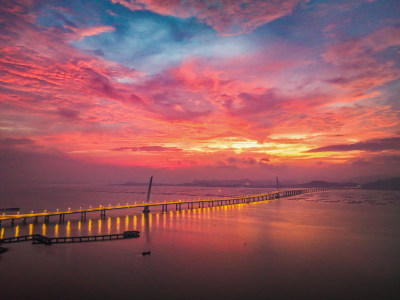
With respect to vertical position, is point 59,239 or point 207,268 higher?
point 59,239

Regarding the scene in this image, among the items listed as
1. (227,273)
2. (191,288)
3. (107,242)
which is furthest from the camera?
(107,242)

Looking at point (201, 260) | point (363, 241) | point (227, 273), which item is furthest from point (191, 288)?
point (363, 241)

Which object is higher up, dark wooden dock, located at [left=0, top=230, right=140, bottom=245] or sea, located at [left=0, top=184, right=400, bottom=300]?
dark wooden dock, located at [left=0, top=230, right=140, bottom=245]

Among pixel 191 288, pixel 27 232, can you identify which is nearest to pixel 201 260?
pixel 191 288

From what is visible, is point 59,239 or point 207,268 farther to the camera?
point 59,239

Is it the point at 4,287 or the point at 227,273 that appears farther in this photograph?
the point at 227,273

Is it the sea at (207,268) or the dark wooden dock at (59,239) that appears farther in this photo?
the dark wooden dock at (59,239)

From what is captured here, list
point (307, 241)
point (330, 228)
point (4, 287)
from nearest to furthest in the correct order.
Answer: point (4, 287) → point (307, 241) → point (330, 228)

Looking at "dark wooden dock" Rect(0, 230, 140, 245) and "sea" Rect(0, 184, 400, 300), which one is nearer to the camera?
"sea" Rect(0, 184, 400, 300)

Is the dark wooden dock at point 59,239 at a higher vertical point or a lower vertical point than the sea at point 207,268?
higher

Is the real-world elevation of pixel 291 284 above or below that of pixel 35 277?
below

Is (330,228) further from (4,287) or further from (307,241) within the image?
(4,287)
